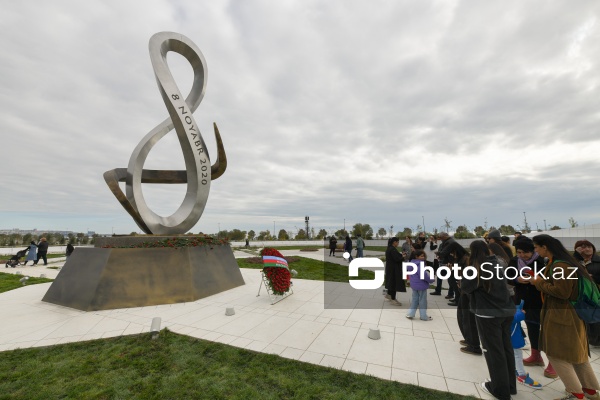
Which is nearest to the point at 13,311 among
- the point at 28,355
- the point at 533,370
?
the point at 28,355

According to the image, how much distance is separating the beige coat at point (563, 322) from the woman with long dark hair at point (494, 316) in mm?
378

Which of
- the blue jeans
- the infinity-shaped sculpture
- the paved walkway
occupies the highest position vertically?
the infinity-shaped sculpture

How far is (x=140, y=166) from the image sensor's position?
9602mm

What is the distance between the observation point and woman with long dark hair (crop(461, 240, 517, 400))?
333 cm

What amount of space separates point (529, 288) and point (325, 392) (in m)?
3.41

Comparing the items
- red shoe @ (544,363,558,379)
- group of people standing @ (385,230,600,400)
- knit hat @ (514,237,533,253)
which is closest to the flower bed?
group of people standing @ (385,230,600,400)

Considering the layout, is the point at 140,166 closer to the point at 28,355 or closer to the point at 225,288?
the point at 225,288

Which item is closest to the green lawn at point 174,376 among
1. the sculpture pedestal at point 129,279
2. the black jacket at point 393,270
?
the sculpture pedestal at point 129,279

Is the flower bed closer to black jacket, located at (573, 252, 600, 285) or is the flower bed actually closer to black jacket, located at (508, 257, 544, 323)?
black jacket, located at (508, 257, 544, 323)

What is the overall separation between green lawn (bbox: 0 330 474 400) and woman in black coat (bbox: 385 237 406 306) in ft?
12.7

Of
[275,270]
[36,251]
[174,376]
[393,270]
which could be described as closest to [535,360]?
[393,270]

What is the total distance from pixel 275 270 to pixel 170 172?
6051 mm

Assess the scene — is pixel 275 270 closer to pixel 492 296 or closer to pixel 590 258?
pixel 492 296

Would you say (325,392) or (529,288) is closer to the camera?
(325,392)
